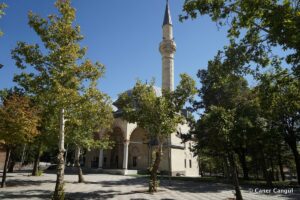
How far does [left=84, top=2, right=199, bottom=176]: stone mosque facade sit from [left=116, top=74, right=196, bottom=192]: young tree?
20.5 metres

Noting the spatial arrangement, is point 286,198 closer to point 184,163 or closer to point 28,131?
point 28,131

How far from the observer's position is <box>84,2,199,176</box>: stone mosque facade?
40906 mm

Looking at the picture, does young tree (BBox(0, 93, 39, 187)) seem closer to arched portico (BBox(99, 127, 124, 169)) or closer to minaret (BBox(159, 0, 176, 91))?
minaret (BBox(159, 0, 176, 91))

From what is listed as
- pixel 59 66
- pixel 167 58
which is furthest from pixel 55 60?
pixel 167 58

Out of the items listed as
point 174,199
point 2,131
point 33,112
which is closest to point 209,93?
point 174,199

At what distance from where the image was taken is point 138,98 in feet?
64.0

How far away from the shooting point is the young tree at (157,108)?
60.8 feet

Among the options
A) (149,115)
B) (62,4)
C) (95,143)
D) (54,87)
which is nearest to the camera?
(54,87)

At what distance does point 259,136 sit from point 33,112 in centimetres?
2115

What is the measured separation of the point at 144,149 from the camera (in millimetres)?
46219

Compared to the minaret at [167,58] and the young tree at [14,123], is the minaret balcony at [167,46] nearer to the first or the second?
the minaret at [167,58]

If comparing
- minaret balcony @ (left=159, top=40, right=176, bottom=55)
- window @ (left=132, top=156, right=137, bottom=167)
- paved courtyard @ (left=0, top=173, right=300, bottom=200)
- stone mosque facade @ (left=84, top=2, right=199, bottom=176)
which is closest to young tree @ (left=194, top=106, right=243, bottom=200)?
paved courtyard @ (left=0, top=173, right=300, bottom=200)

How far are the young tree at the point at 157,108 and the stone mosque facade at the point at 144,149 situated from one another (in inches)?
809

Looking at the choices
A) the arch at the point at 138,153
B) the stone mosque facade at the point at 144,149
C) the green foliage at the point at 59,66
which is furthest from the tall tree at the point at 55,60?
the arch at the point at 138,153
